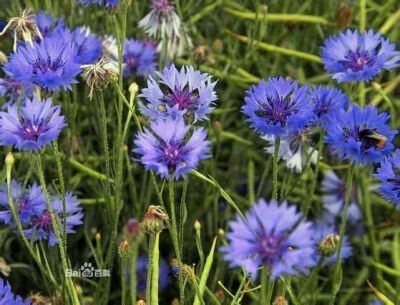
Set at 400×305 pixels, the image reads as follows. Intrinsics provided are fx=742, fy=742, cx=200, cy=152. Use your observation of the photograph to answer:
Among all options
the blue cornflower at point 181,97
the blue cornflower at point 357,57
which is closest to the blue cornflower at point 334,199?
the blue cornflower at point 357,57


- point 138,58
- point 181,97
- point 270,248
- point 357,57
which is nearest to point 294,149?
point 357,57

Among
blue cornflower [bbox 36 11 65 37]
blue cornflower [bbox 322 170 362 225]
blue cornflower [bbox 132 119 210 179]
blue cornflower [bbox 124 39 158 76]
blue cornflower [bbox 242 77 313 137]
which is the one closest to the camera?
blue cornflower [bbox 132 119 210 179]

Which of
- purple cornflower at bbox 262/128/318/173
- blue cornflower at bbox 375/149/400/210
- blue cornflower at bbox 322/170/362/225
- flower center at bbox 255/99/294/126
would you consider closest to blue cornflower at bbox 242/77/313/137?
flower center at bbox 255/99/294/126

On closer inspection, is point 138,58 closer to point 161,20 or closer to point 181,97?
point 161,20

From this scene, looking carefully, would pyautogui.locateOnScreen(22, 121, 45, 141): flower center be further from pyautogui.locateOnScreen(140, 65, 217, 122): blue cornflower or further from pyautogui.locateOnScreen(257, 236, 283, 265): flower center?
pyautogui.locateOnScreen(257, 236, 283, 265): flower center

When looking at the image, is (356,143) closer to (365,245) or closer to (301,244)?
(301,244)
